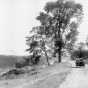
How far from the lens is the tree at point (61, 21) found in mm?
35156

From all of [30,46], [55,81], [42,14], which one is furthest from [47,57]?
[55,81]

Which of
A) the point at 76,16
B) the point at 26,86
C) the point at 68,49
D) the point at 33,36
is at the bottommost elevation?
the point at 26,86

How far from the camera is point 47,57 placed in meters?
37.1

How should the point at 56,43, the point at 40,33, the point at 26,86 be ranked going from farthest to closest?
the point at 40,33, the point at 56,43, the point at 26,86

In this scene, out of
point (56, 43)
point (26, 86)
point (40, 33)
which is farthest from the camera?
point (40, 33)

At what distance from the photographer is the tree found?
35156mm

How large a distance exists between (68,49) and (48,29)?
16.3 ft

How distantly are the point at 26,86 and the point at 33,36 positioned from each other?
22090mm

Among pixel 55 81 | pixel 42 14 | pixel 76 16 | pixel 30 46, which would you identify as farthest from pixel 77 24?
pixel 55 81

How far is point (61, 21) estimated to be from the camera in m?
35.3

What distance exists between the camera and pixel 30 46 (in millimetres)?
36281

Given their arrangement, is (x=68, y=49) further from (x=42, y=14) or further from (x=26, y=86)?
(x=26, y=86)

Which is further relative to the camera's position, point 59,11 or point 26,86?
point 59,11

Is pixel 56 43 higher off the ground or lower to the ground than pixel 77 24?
lower
